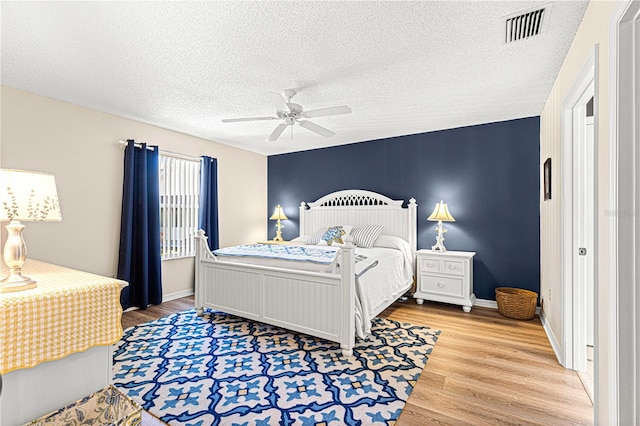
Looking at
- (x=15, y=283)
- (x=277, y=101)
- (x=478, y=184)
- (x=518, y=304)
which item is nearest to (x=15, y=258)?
(x=15, y=283)

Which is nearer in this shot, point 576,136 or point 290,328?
point 576,136

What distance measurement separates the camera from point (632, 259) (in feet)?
4.13

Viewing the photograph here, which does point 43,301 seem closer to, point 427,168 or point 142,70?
point 142,70

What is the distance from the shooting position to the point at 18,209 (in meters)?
1.30

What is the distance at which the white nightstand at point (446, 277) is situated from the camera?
375cm

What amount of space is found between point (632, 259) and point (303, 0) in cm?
207

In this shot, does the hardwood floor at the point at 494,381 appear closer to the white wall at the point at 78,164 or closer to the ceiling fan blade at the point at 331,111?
the white wall at the point at 78,164

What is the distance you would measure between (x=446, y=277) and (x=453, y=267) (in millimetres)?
162

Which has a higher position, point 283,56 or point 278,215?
point 283,56

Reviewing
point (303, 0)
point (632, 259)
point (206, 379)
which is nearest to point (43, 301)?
point (206, 379)

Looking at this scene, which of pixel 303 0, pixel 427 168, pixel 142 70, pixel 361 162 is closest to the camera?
pixel 303 0

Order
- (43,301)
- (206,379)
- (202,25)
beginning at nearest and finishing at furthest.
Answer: (43,301), (202,25), (206,379)

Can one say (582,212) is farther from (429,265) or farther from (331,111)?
(331,111)

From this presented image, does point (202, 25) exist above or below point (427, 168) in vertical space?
above
